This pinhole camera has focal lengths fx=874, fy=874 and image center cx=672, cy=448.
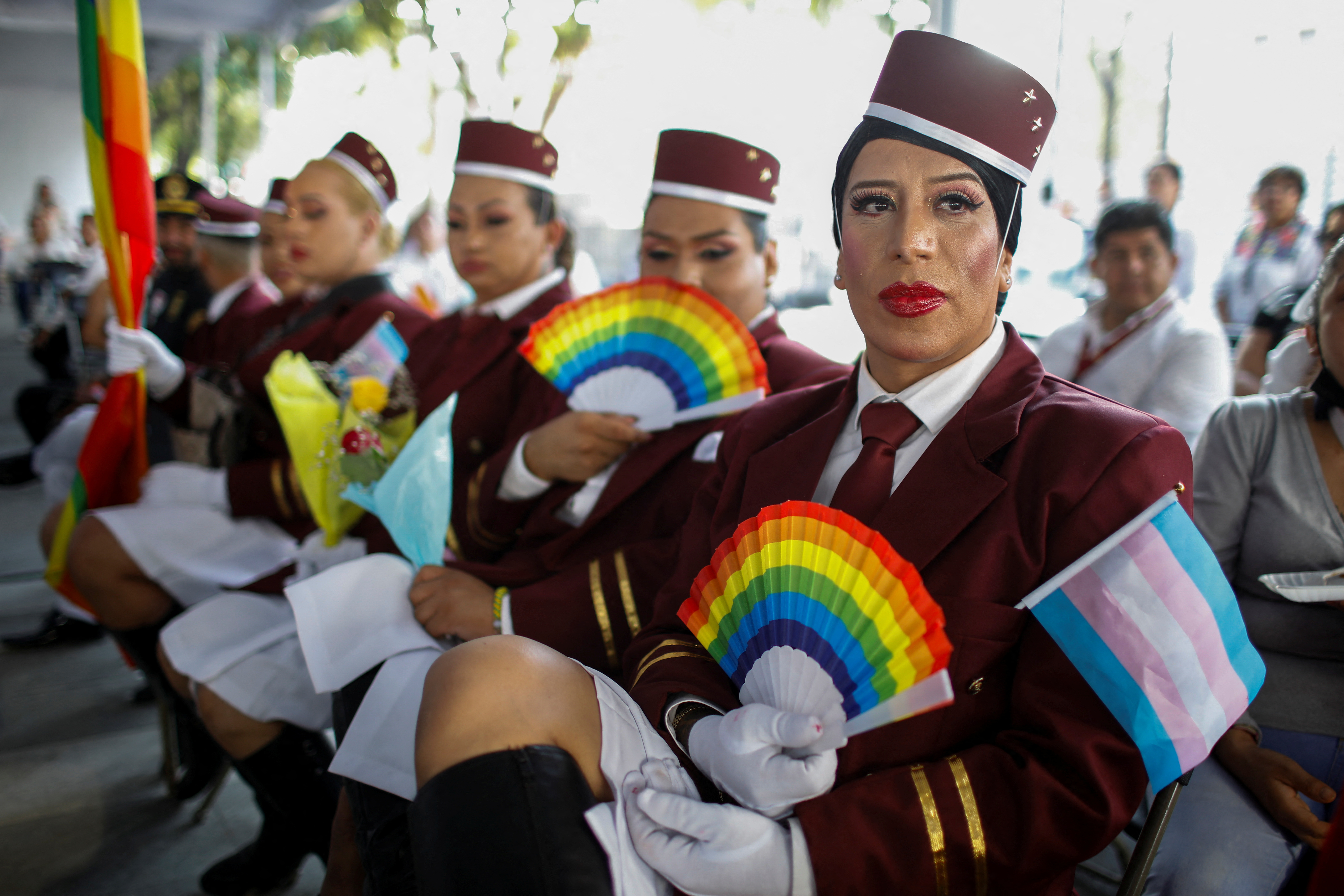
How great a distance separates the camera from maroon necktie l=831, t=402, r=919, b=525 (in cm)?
131

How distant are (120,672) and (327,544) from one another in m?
1.84

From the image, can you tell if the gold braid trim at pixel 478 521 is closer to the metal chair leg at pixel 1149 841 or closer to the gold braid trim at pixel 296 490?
the gold braid trim at pixel 296 490

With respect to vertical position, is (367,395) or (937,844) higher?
(367,395)

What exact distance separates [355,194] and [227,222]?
4.31 ft

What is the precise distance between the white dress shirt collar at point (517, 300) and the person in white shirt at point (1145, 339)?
1693mm

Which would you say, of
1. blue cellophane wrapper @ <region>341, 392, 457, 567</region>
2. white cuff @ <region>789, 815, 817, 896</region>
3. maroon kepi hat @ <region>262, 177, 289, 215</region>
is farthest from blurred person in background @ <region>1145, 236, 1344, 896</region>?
maroon kepi hat @ <region>262, 177, 289, 215</region>

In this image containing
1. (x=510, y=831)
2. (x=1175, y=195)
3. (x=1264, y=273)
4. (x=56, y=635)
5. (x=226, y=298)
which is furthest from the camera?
(x=1175, y=195)

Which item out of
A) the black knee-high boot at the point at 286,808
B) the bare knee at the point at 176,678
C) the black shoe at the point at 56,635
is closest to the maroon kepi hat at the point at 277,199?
the black shoe at the point at 56,635

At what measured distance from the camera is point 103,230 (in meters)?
2.88

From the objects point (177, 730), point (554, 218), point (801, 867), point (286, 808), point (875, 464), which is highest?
point (554, 218)

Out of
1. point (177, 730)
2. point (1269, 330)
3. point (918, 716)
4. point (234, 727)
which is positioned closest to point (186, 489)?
point (177, 730)

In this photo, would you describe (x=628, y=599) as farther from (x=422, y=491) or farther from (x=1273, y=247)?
(x=1273, y=247)

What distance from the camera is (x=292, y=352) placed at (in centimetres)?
296

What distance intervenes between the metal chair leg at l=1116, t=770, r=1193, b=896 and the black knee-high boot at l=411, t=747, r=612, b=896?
Result: 77cm
